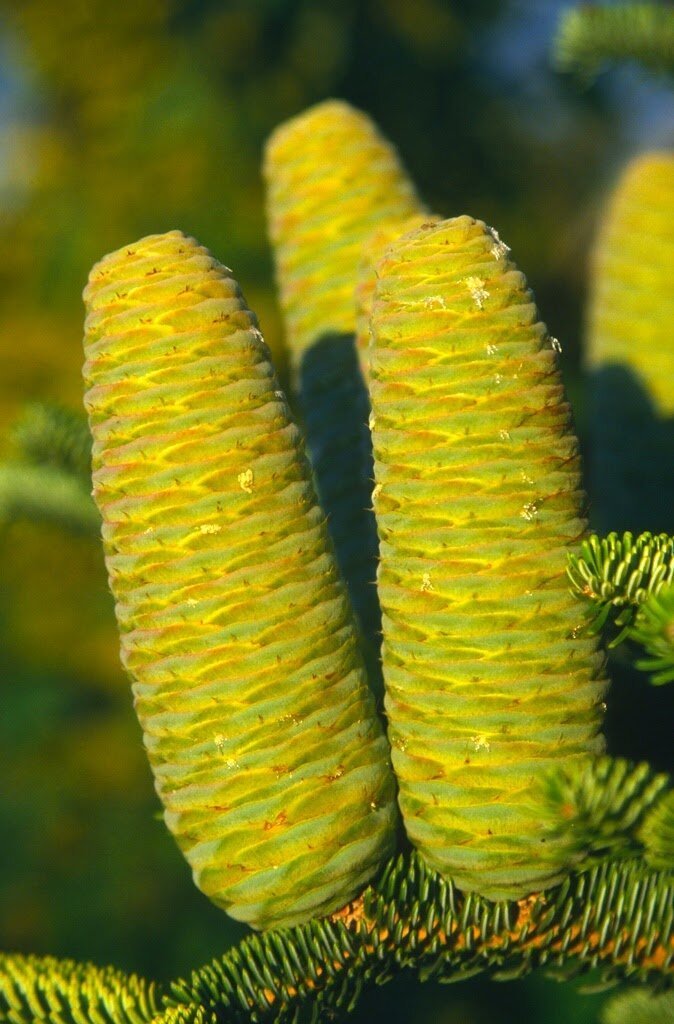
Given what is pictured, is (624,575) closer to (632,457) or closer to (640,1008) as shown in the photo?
(640,1008)

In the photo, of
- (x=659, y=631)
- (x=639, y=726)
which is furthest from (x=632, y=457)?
(x=659, y=631)

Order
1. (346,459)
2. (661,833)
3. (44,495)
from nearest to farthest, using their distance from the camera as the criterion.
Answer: (661,833) < (346,459) < (44,495)

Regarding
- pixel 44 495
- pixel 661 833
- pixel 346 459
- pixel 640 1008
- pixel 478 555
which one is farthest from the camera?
pixel 44 495

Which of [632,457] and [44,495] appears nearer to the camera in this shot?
[632,457]

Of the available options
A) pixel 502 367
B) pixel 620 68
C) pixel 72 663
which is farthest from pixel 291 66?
pixel 502 367

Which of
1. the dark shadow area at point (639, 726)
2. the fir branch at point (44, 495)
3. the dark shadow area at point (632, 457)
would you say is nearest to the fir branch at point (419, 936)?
the dark shadow area at point (639, 726)

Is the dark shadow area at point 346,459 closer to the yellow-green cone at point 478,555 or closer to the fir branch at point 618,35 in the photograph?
the yellow-green cone at point 478,555
